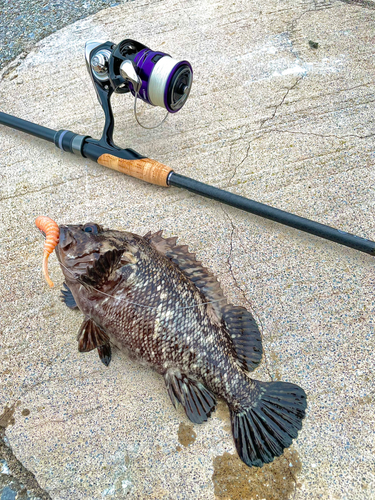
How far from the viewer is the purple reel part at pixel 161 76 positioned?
2529mm

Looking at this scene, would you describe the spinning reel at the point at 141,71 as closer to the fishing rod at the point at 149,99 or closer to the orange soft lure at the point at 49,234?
the fishing rod at the point at 149,99

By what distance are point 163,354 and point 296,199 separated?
4.93 feet

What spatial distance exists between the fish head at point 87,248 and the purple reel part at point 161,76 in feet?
3.46

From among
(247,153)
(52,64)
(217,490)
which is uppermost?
(52,64)

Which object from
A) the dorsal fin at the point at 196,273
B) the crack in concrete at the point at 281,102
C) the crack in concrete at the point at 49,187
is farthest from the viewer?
the crack in concrete at the point at 281,102

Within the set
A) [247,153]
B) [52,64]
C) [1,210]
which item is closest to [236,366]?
[247,153]

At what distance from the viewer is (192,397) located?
77.9 inches

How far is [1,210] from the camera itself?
118 inches

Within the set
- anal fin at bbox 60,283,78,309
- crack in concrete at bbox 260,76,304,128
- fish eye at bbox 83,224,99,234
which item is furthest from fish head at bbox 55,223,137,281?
crack in concrete at bbox 260,76,304,128

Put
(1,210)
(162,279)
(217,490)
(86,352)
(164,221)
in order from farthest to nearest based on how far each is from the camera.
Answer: (1,210) → (164,221) → (86,352) → (162,279) → (217,490)

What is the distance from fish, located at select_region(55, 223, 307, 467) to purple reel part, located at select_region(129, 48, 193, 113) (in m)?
1.05

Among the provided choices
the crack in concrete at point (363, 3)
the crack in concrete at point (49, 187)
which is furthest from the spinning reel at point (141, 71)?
the crack in concrete at point (363, 3)

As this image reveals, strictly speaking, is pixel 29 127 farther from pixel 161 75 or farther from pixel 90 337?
pixel 90 337

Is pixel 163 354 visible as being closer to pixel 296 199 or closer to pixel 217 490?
pixel 217 490
